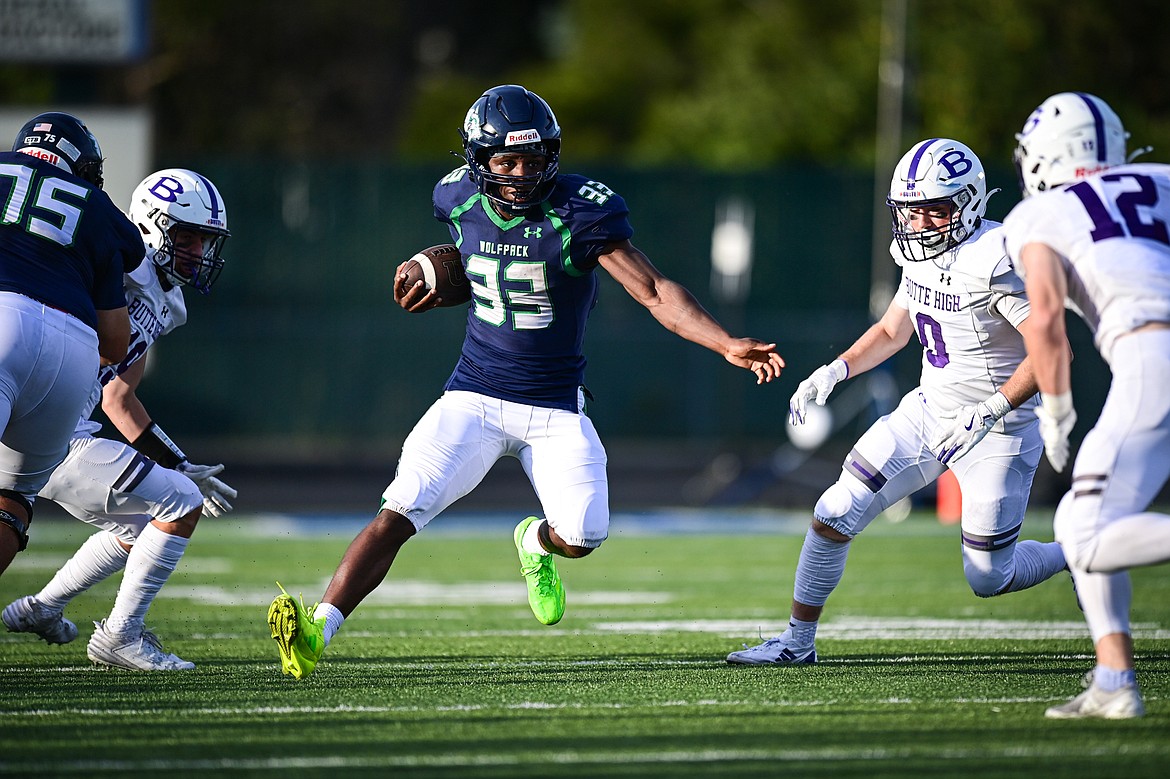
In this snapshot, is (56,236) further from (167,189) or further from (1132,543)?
(1132,543)

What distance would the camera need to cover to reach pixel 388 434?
15867mm

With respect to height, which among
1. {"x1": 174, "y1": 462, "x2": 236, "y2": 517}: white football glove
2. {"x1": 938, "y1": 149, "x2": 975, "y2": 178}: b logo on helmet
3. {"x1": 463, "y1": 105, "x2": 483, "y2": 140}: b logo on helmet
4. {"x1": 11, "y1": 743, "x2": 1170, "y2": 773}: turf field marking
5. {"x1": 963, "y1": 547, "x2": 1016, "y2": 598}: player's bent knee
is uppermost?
{"x1": 463, "y1": 105, "x2": 483, "y2": 140}: b logo on helmet

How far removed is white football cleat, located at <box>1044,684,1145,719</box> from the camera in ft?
13.9

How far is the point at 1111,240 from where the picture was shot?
14.2 feet

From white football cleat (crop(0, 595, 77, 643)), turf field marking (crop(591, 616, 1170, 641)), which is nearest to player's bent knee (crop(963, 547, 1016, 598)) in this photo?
turf field marking (crop(591, 616, 1170, 641))

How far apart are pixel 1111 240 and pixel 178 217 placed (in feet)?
10.6

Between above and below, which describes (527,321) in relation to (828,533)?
above

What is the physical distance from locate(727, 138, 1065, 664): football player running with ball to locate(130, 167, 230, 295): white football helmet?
224 cm

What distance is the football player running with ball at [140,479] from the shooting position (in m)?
5.36

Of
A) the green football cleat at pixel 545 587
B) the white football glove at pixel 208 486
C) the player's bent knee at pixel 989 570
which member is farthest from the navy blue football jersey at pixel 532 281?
the player's bent knee at pixel 989 570

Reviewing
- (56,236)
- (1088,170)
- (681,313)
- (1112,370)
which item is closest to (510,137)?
(681,313)

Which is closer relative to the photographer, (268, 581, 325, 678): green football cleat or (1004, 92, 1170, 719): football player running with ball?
(1004, 92, 1170, 719): football player running with ball

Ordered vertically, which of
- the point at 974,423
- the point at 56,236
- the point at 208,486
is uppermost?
A: the point at 56,236

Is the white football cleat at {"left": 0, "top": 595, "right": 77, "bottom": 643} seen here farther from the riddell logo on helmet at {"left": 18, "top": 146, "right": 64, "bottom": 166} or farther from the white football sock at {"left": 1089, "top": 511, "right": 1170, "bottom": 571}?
the white football sock at {"left": 1089, "top": 511, "right": 1170, "bottom": 571}
